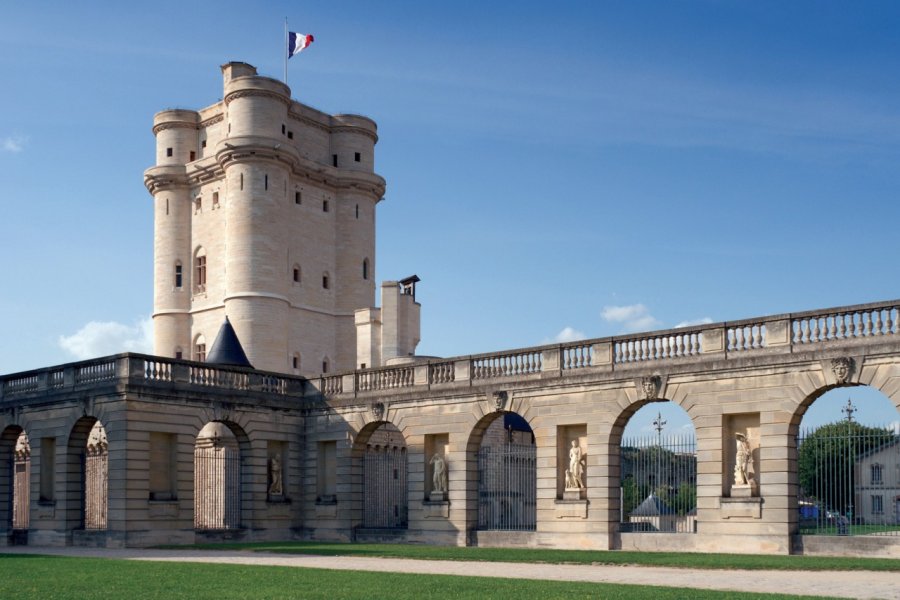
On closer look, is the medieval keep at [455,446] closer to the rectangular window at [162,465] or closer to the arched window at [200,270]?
the rectangular window at [162,465]

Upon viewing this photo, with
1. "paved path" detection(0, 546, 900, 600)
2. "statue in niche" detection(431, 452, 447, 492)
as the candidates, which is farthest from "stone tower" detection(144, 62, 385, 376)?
"paved path" detection(0, 546, 900, 600)

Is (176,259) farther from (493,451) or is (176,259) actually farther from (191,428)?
(493,451)

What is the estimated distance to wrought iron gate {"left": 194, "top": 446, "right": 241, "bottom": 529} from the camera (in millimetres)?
39031

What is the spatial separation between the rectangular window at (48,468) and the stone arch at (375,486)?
972 cm

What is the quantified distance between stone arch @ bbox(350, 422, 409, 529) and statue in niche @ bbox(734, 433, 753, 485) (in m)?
11.6

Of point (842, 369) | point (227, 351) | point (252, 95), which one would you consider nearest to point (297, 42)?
point (252, 95)

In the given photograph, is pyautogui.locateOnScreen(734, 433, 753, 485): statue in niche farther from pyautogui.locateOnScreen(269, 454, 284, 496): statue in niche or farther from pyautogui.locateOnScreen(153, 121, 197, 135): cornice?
pyautogui.locateOnScreen(153, 121, 197, 135): cornice

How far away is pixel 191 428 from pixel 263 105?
25984mm

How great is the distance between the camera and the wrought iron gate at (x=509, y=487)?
112 ft

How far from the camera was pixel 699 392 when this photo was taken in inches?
1112

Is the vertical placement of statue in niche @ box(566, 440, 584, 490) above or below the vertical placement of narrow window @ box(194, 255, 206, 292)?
below

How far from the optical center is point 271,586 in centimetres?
1731

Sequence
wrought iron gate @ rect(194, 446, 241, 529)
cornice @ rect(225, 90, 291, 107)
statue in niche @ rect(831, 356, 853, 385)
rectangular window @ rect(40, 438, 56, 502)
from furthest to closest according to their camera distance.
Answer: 1. cornice @ rect(225, 90, 291, 107)
2. wrought iron gate @ rect(194, 446, 241, 529)
3. rectangular window @ rect(40, 438, 56, 502)
4. statue in niche @ rect(831, 356, 853, 385)

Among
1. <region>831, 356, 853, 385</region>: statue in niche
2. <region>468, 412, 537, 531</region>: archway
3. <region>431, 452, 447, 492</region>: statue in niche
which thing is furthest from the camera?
<region>431, 452, 447, 492</region>: statue in niche
